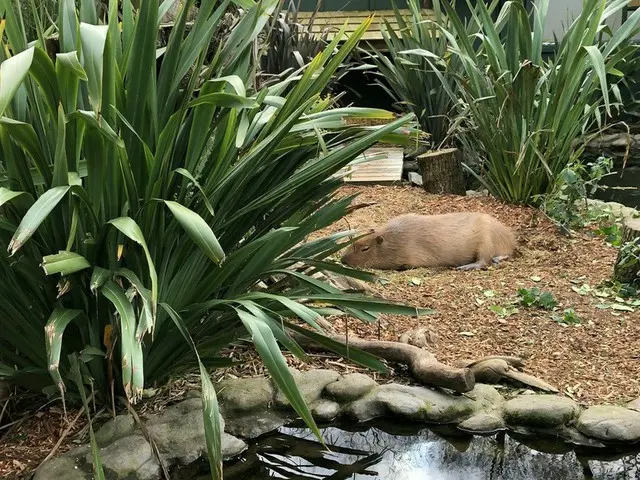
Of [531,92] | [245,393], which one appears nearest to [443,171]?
[531,92]

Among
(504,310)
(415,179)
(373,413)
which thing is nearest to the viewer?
(373,413)

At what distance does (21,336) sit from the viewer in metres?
2.33

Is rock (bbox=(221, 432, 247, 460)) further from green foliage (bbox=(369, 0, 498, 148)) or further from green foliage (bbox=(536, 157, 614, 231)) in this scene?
green foliage (bbox=(369, 0, 498, 148))

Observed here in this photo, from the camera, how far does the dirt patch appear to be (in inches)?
120

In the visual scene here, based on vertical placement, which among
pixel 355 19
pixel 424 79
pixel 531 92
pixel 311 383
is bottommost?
pixel 311 383

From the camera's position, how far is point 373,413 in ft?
9.00

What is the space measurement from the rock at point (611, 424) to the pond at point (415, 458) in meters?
0.06

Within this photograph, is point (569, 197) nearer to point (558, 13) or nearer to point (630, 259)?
point (630, 259)

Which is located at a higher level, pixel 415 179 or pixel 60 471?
pixel 60 471

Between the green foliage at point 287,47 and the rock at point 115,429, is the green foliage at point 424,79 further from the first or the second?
the rock at point 115,429

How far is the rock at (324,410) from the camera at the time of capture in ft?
8.91

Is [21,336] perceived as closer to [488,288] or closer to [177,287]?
[177,287]

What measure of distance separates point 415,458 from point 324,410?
14.9 inches

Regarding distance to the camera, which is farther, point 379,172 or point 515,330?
point 379,172
